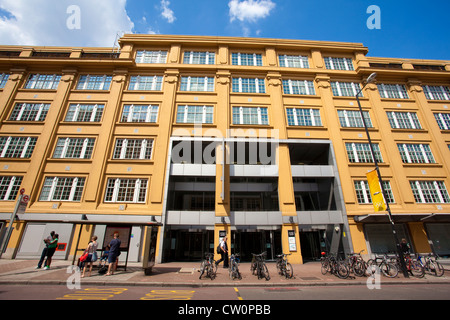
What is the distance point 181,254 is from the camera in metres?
18.9

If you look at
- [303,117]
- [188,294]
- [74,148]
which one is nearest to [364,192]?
[303,117]

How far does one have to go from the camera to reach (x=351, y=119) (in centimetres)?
2261

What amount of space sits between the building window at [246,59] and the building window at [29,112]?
2197cm

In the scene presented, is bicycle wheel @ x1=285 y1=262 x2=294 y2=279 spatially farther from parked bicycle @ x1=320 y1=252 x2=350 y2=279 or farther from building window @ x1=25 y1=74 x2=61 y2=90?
building window @ x1=25 y1=74 x2=61 y2=90

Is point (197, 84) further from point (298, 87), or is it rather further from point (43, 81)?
point (43, 81)

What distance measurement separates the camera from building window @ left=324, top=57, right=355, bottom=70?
2553cm

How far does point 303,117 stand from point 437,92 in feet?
60.3

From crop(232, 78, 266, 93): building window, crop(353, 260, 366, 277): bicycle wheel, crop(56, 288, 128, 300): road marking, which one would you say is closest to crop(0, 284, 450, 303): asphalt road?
crop(56, 288, 128, 300): road marking

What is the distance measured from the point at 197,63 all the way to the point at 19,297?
24.9 m

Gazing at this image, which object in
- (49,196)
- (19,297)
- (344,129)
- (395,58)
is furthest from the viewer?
(395,58)

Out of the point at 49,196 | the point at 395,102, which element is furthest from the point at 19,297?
the point at 395,102

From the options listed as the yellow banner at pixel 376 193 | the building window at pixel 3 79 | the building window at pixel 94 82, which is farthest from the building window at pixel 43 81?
the yellow banner at pixel 376 193

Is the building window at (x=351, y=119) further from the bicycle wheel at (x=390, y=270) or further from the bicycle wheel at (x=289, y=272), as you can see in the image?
the bicycle wheel at (x=289, y=272)
